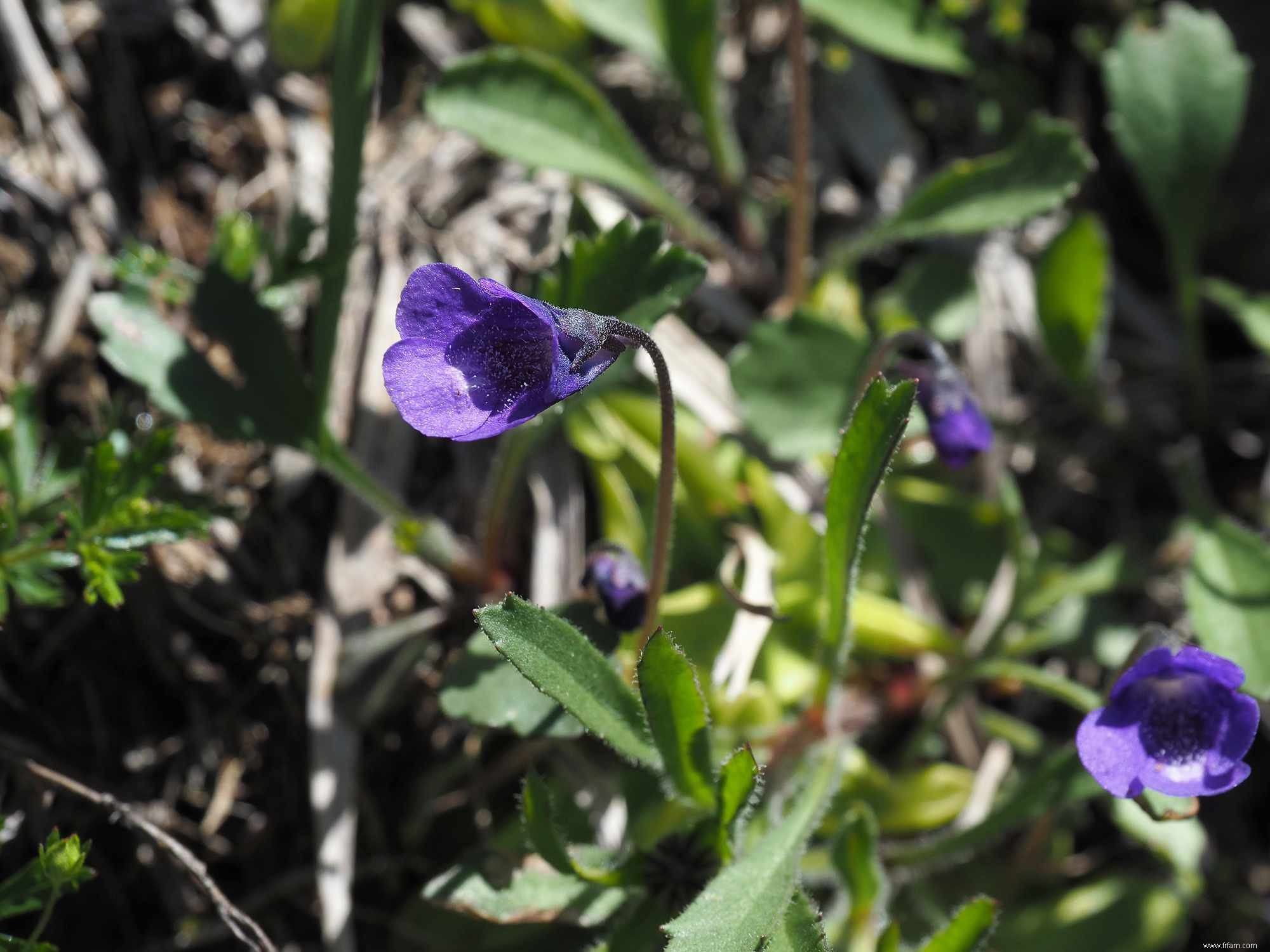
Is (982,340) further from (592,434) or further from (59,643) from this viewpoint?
(59,643)

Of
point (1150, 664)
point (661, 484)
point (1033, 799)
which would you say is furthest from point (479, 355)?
point (1033, 799)

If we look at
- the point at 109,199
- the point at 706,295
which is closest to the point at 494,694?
the point at 706,295

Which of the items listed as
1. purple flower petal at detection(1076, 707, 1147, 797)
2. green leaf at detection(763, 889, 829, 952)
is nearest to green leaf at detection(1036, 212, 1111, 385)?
purple flower petal at detection(1076, 707, 1147, 797)

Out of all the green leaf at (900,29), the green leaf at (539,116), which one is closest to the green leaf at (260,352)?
the green leaf at (539,116)

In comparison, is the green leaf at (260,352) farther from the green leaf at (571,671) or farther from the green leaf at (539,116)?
the green leaf at (571,671)

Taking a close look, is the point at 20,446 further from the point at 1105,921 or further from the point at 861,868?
the point at 1105,921
